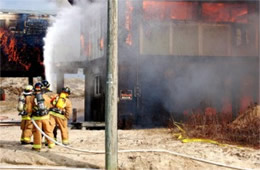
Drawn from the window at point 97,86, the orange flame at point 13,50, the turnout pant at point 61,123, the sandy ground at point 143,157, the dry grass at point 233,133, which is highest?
the orange flame at point 13,50

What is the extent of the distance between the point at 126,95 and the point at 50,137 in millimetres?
5455

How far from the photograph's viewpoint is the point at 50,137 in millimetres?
7684

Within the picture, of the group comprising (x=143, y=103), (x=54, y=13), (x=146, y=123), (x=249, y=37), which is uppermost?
(x=54, y=13)

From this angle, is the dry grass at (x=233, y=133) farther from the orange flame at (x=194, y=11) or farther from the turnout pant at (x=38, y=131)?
the orange flame at (x=194, y=11)

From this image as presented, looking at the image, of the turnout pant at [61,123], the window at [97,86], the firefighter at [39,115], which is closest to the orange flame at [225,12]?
the window at [97,86]

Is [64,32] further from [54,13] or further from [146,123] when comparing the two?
[146,123]

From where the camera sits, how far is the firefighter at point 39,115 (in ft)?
24.6

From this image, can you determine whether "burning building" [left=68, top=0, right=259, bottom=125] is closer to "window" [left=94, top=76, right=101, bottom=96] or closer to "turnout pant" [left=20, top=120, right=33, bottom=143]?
"window" [left=94, top=76, right=101, bottom=96]

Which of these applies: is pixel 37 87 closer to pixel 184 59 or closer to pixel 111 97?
pixel 111 97

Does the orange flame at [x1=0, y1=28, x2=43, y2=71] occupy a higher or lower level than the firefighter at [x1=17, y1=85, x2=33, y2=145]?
higher

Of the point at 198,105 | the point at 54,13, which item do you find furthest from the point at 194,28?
the point at 54,13

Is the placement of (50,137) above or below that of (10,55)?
below

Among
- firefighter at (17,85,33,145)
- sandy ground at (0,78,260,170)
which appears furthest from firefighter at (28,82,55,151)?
firefighter at (17,85,33,145)

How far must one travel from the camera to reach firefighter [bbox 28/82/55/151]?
7500 mm
